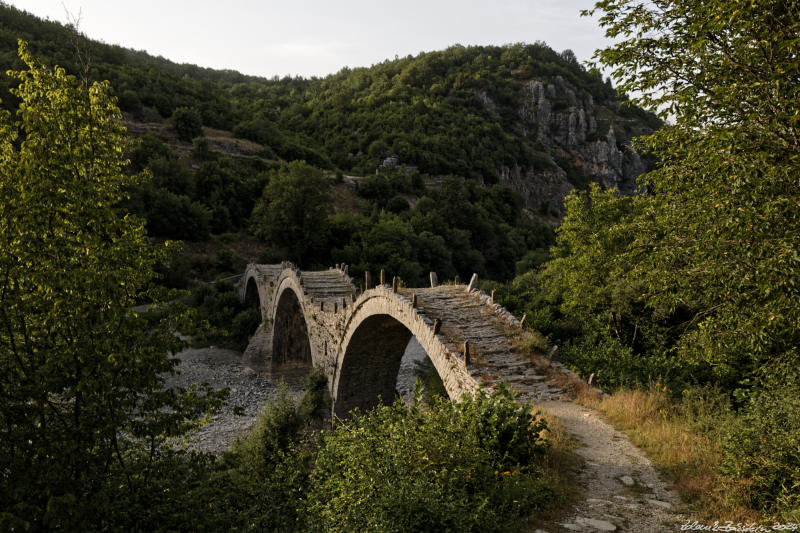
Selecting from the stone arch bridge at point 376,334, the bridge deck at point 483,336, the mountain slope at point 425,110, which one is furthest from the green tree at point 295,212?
the bridge deck at point 483,336

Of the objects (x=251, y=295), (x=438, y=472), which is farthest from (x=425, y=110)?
(x=438, y=472)

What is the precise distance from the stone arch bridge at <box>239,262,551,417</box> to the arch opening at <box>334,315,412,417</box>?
0.04 metres

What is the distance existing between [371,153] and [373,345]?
61.5 meters

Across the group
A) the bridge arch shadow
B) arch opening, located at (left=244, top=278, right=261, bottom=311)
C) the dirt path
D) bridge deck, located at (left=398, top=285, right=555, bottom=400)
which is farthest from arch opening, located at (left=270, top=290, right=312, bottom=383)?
the dirt path

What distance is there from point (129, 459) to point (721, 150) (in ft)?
33.3

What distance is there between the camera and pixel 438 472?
17.9 feet

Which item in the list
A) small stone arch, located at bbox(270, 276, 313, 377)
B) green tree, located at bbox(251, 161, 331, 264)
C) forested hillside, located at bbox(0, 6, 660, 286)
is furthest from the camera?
forested hillside, located at bbox(0, 6, 660, 286)

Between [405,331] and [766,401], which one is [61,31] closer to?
[405,331]

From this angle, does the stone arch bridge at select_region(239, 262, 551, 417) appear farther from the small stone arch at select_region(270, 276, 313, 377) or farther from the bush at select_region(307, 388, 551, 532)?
Answer: the bush at select_region(307, 388, 551, 532)

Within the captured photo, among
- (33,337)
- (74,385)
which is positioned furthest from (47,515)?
(33,337)

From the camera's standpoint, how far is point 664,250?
741 cm

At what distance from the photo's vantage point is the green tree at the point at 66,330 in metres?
4.62

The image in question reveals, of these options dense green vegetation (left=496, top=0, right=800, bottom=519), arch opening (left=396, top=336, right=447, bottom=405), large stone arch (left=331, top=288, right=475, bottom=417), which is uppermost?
dense green vegetation (left=496, top=0, right=800, bottom=519)

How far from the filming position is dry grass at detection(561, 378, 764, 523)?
488cm
